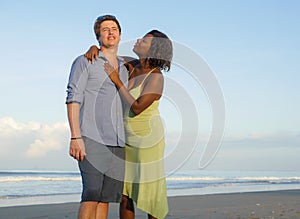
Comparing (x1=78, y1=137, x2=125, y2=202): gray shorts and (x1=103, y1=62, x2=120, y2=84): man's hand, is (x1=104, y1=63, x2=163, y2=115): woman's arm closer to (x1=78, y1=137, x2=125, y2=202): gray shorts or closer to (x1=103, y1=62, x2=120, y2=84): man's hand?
(x1=103, y1=62, x2=120, y2=84): man's hand

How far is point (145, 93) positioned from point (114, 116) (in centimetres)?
43

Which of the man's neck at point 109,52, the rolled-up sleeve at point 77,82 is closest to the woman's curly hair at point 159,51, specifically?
the man's neck at point 109,52

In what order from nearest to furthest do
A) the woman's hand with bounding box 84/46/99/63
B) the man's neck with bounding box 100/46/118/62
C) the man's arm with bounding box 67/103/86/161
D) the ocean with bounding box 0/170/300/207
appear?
the man's arm with bounding box 67/103/86/161 < the woman's hand with bounding box 84/46/99/63 < the man's neck with bounding box 100/46/118/62 < the ocean with bounding box 0/170/300/207

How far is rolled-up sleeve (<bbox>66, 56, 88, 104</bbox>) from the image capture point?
11.8 ft

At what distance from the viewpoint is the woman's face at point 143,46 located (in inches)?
Answer: 163

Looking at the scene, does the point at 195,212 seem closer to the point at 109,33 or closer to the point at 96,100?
the point at 96,100

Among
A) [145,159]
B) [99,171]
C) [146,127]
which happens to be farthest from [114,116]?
[145,159]

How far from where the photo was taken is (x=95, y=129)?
12.1 feet

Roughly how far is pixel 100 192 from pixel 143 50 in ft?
4.03

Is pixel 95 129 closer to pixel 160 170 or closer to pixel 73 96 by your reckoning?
pixel 73 96

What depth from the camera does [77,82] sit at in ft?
11.9

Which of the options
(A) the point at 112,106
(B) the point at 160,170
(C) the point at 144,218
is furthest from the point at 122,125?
(C) the point at 144,218

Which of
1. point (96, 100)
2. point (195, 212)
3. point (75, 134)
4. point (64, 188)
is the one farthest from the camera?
point (64, 188)

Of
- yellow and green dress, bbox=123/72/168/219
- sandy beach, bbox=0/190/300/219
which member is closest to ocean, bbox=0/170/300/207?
sandy beach, bbox=0/190/300/219
